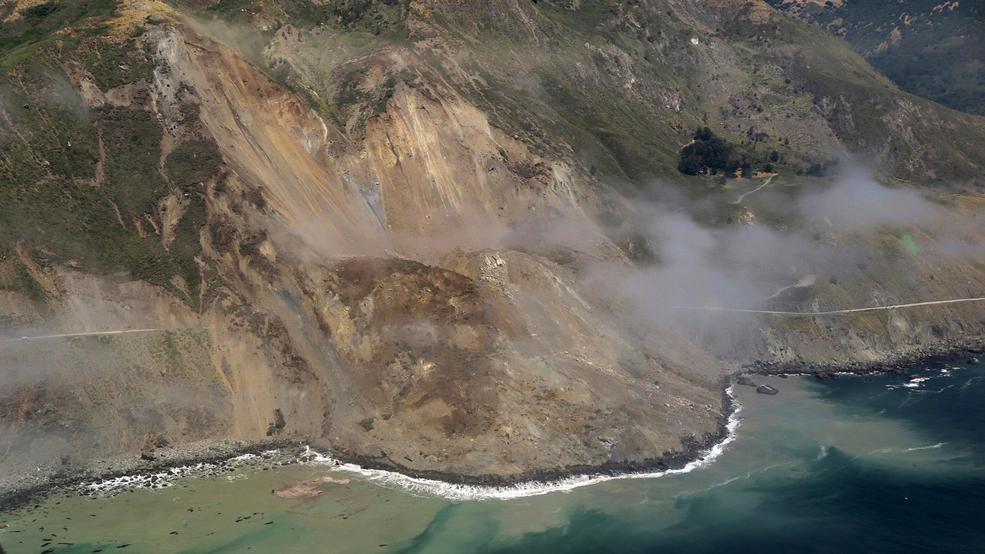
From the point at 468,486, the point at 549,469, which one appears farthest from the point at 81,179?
the point at 549,469

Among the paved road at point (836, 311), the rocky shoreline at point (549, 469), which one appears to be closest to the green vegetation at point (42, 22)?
the rocky shoreline at point (549, 469)

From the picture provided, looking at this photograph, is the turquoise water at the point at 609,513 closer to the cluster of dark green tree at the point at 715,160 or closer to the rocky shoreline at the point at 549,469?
the rocky shoreline at the point at 549,469

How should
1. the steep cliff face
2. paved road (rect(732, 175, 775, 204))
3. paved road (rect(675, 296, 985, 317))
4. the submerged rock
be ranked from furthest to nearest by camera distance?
paved road (rect(732, 175, 775, 204))
paved road (rect(675, 296, 985, 317))
the submerged rock
the steep cliff face

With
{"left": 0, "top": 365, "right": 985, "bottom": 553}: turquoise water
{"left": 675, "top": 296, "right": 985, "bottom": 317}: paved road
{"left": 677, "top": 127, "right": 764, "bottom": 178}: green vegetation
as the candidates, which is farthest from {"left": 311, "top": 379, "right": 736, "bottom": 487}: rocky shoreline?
{"left": 677, "top": 127, "right": 764, "bottom": 178}: green vegetation

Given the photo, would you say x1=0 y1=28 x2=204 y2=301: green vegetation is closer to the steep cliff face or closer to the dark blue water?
the steep cliff face

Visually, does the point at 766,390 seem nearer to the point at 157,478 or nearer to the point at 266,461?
the point at 266,461

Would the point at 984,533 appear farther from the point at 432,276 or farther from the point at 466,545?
the point at 432,276

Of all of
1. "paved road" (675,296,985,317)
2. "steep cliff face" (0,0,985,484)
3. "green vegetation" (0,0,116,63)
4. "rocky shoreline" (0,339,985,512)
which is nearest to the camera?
"rocky shoreline" (0,339,985,512)
